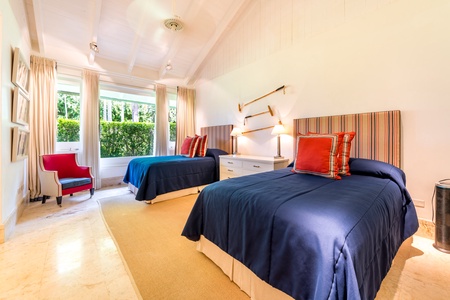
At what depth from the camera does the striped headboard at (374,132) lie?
7.74 feet

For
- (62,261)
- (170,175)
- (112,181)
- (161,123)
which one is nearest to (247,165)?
(170,175)

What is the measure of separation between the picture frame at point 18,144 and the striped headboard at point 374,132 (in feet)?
13.9

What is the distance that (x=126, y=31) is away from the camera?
154 inches

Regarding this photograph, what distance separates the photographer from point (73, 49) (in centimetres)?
395

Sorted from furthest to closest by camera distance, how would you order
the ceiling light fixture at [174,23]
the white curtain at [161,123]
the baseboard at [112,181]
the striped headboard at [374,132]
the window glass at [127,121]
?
the white curtain at [161,123] → the window glass at [127,121] → the baseboard at [112,181] → the ceiling light fixture at [174,23] → the striped headboard at [374,132]

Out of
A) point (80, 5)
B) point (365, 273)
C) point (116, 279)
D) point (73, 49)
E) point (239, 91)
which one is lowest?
point (116, 279)

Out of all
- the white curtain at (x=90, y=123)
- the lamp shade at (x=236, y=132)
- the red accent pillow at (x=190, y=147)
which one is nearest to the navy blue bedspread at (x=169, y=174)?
the red accent pillow at (x=190, y=147)

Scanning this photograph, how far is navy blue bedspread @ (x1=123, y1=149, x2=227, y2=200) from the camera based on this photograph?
323 centimetres

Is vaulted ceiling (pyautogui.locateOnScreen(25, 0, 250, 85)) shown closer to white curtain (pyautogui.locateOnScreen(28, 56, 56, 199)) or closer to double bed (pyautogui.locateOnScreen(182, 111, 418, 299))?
white curtain (pyautogui.locateOnScreen(28, 56, 56, 199))

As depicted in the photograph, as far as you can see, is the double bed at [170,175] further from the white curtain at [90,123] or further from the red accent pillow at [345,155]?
the red accent pillow at [345,155]

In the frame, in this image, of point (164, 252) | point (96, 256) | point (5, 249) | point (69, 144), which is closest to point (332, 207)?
point (164, 252)

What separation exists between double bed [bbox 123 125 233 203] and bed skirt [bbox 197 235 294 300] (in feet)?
5.63

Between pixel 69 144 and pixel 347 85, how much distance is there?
543cm

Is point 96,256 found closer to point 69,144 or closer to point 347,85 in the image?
point 69,144
